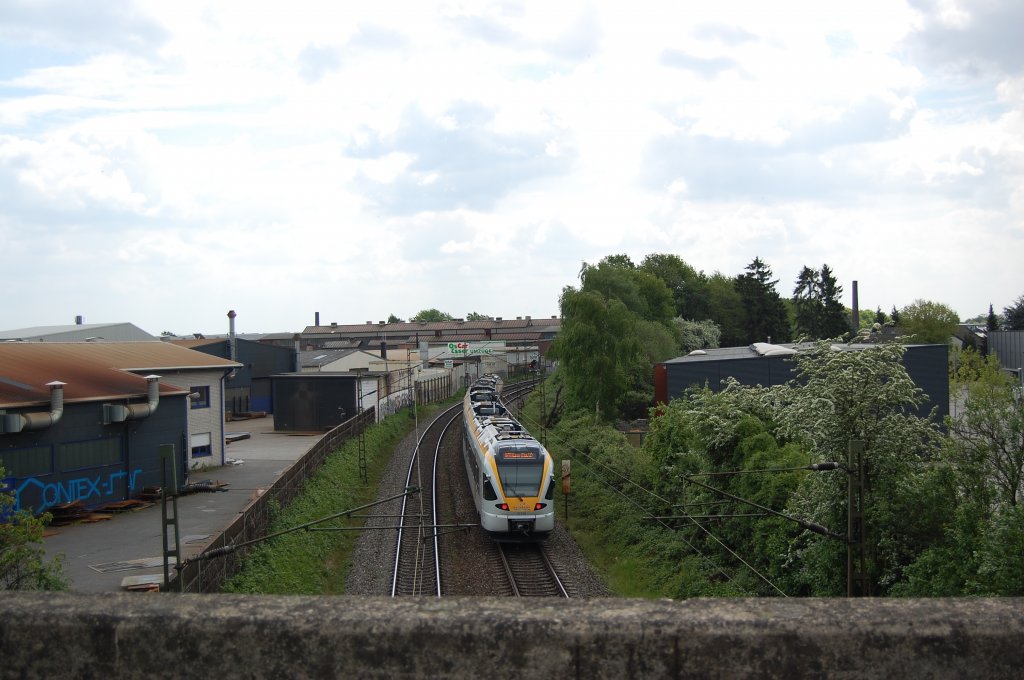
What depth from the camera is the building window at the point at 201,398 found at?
33.1 meters

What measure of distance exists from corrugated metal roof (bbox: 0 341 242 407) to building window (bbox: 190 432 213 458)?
2.97 metres

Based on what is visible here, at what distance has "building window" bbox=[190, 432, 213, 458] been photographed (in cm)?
3228

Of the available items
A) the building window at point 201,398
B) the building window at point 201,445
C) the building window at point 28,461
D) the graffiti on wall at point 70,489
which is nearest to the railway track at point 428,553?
the building window at point 201,445

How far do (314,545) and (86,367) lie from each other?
1278cm

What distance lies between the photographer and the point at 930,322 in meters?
81.1

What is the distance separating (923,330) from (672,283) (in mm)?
27147

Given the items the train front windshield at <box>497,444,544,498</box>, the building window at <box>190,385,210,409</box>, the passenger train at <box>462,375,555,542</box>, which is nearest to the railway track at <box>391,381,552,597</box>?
the passenger train at <box>462,375,555,542</box>

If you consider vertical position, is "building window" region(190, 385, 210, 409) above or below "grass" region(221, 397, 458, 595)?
above

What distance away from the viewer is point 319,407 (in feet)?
151

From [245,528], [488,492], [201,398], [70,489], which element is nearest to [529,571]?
[488,492]

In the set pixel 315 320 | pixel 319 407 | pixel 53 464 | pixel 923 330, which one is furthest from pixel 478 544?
pixel 315 320

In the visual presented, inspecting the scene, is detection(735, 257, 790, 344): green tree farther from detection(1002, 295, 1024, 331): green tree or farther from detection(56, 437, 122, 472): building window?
detection(56, 437, 122, 472): building window

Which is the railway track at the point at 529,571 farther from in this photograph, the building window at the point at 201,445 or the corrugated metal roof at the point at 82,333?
the corrugated metal roof at the point at 82,333

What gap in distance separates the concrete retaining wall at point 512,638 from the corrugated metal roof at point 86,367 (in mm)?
22185
